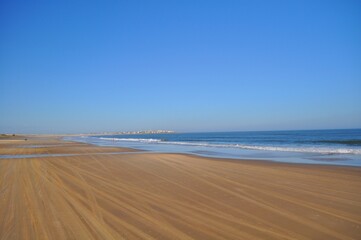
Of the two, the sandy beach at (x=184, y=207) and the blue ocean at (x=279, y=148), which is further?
the blue ocean at (x=279, y=148)

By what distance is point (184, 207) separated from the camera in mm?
6211

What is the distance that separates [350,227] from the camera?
4.79 m

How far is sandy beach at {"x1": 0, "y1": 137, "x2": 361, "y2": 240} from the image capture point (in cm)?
467

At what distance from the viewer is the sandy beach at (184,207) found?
4.67 metres

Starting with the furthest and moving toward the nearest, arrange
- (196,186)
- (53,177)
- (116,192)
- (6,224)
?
(53,177), (196,186), (116,192), (6,224)

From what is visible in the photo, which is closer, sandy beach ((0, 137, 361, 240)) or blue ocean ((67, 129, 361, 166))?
sandy beach ((0, 137, 361, 240))

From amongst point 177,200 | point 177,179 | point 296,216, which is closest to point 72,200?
point 177,200

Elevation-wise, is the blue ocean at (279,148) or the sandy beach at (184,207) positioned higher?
A: the sandy beach at (184,207)

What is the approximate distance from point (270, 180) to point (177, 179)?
131 inches

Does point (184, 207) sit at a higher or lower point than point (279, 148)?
higher

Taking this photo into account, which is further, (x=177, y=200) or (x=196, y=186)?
(x=196, y=186)

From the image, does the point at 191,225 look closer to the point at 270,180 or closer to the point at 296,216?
the point at 296,216

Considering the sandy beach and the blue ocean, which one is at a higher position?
the sandy beach

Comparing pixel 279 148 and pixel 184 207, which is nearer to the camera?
pixel 184 207
